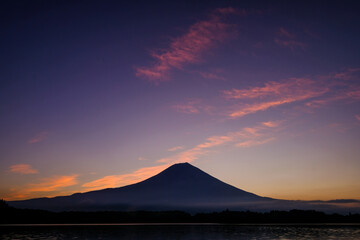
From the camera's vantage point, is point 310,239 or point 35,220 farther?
point 35,220

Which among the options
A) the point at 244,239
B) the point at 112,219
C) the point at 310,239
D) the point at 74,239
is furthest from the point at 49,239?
the point at 112,219

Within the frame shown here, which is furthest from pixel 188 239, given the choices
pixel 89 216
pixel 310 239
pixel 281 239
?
pixel 89 216

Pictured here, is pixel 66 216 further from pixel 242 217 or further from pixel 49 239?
pixel 49 239

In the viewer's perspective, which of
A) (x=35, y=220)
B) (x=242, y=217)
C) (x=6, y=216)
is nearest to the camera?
(x=6, y=216)

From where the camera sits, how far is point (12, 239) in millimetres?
49781

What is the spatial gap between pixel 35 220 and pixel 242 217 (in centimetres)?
8785

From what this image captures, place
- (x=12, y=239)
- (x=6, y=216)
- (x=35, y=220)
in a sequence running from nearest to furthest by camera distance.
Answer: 1. (x=12, y=239)
2. (x=6, y=216)
3. (x=35, y=220)

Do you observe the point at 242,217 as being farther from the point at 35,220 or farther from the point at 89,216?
the point at 35,220

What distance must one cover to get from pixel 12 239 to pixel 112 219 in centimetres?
12294

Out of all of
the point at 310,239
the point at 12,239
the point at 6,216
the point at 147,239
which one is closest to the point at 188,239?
the point at 147,239

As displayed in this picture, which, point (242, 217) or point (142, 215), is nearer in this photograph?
point (242, 217)

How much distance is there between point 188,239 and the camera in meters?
49.9

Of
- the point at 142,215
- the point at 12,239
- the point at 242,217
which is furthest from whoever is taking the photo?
the point at 142,215

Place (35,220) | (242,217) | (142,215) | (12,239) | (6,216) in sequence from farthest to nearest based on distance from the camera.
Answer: (142,215)
(242,217)
(35,220)
(6,216)
(12,239)
